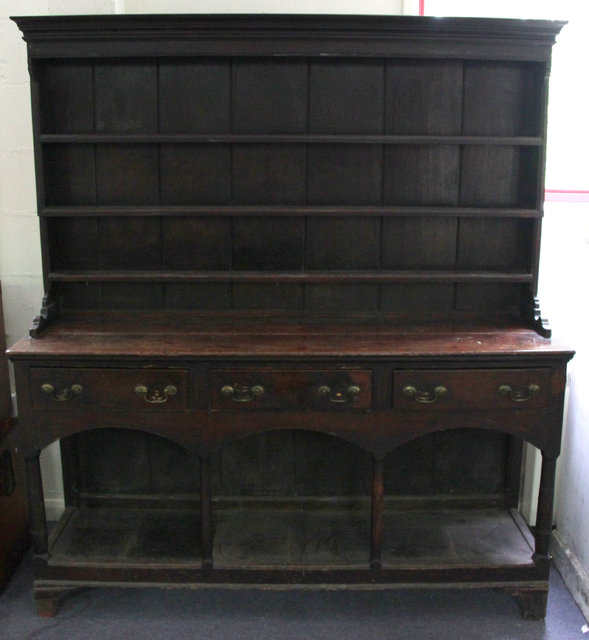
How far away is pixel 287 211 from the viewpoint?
2492 millimetres

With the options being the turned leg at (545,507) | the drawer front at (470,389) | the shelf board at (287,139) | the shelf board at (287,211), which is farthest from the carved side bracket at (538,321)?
the shelf board at (287,139)

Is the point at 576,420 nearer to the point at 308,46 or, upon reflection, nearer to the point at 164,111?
the point at 308,46

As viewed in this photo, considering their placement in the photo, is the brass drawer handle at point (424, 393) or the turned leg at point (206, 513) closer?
the brass drawer handle at point (424, 393)

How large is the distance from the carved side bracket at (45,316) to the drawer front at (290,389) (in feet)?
2.11

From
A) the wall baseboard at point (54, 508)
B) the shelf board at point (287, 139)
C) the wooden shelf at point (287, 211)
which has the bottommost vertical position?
the wall baseboard at point (54, 508)

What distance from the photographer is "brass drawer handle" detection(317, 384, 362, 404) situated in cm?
227

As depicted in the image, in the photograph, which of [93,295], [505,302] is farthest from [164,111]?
[505,302]

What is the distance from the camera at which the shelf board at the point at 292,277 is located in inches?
101

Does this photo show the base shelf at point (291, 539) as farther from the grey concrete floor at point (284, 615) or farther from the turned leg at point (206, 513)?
the grey concrete floor at point (284, 615)

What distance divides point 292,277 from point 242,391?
50cm

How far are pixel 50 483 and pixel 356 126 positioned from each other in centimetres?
196

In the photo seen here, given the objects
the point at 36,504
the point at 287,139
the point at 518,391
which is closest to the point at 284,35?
the point at 287,139

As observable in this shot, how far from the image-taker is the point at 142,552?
2559 mm

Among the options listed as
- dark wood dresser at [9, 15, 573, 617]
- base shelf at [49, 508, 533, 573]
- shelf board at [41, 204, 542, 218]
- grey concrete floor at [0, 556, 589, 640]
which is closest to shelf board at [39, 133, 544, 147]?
dark wood dresser at [9, 15, 573, 617]
